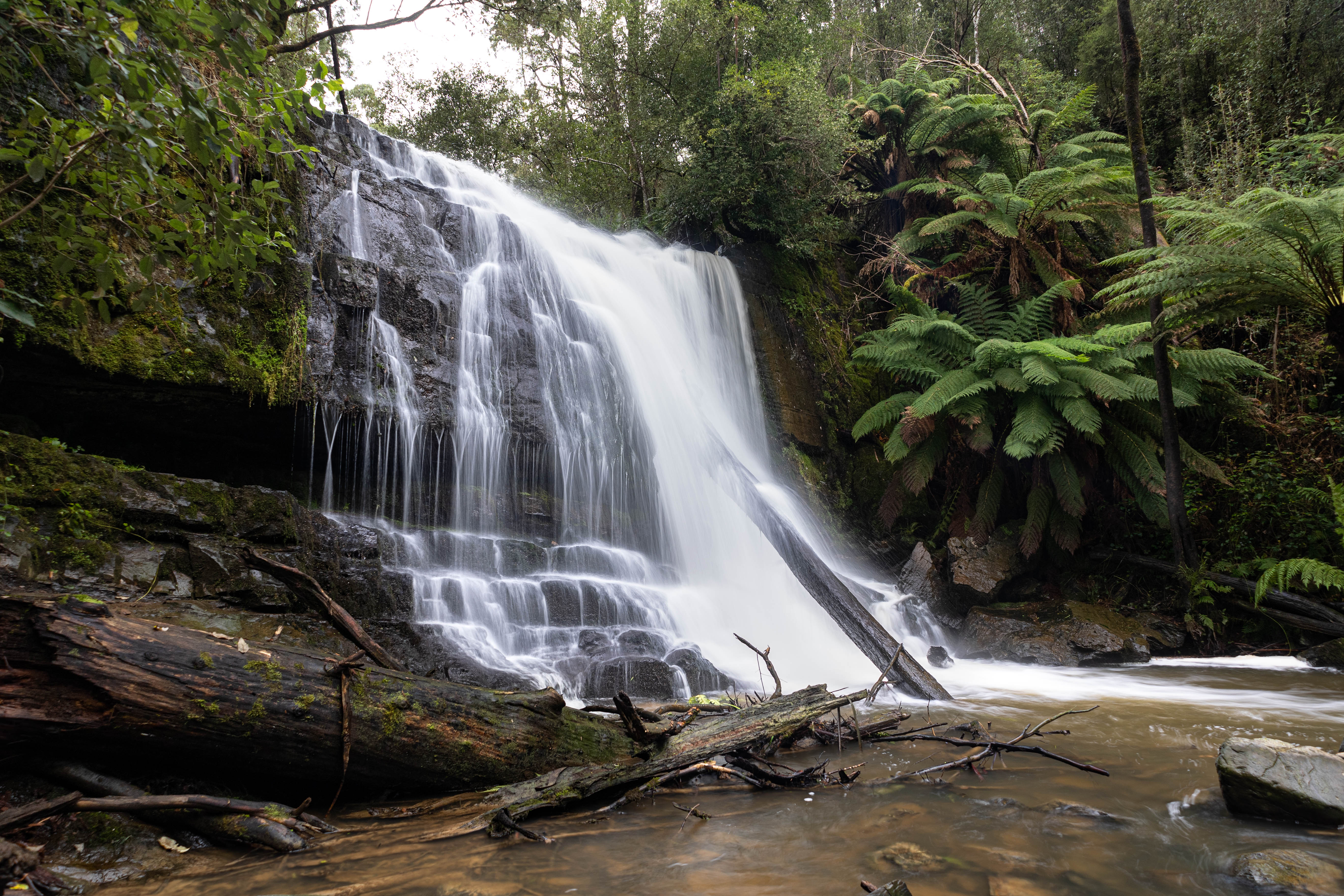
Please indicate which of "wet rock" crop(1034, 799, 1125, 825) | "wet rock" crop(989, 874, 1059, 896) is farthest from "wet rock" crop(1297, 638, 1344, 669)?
"wet rock" crop(989, 874, 1059, 896)

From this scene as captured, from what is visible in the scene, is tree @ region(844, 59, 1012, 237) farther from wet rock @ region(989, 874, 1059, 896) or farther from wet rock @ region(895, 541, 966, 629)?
wet rock @ region(989, 874, 1059, 896)

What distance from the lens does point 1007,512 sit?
9.77 metres

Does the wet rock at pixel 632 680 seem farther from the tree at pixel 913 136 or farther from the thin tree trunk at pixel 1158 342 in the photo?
the tree at pixel 913 136

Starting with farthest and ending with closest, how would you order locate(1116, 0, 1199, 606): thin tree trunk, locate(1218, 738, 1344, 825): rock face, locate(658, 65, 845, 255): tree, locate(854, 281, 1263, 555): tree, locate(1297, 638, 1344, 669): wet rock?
locate(658, 65, 845, 255): tree
locate(854, 281, 1263, 555): tree
locate(1116, 0, 1199, 606): thin tree trunk
locate(1297, 638, 1344, 669): wet rock
locate(1218, 738, 1344, 825): rock face

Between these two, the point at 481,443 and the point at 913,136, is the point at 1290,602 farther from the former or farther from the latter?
the point at 481,443

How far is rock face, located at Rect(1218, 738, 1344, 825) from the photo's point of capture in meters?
2.75

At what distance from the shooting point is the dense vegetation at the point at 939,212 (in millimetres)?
3258

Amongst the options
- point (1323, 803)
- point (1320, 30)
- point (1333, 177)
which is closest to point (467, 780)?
point (1323, 803)

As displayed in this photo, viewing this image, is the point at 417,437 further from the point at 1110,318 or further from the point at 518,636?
the point at 1110,318

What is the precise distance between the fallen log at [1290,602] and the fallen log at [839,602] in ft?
13.7

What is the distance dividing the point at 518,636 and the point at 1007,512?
24.0 ft

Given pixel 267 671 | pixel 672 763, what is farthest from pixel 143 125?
pixel 672 763

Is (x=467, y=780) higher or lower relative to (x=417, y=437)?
lower

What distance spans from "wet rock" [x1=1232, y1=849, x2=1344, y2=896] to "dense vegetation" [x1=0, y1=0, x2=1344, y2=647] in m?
4.68
